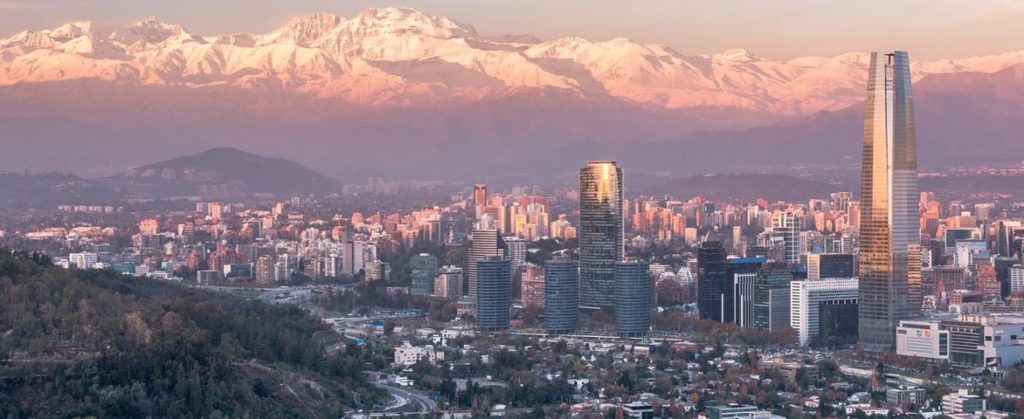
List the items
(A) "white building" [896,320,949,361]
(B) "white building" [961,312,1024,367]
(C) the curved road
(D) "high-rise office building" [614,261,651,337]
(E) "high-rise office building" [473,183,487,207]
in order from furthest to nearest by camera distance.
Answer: (E) "high-rise office building" [473,183,487,207], (D) "high-rise office building" [614,261,651,337], (A) "white building" [896,320,949,361], (B) "white building" [961,312,1024,367], (C) the curved road

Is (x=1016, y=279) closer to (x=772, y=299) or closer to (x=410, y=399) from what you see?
(x=772, y=299)

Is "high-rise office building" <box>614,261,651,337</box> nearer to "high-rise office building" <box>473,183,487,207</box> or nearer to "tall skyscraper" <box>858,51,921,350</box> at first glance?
"tall skyscraper" <box>858,51,921,350</box>

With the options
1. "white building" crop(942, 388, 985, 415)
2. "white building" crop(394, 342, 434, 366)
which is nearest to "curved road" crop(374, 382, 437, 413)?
"white building" crop(394, 342, 434, 366)

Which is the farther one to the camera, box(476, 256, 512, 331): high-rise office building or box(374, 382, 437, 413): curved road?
box(476, 256, 512, 331): high-rise office building

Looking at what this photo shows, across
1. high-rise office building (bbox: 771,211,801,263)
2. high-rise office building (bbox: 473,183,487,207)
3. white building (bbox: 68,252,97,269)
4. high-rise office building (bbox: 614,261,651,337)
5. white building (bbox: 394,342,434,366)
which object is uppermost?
high-rise office building (bbox: 473,183,487,207)

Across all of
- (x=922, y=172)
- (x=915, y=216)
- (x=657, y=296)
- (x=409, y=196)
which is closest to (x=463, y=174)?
(x=409, y=196)

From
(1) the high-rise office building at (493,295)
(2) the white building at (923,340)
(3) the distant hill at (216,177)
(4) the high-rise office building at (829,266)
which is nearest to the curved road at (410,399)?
(2) the white building at (923,340)

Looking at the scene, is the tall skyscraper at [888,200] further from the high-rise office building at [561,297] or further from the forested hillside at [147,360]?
the forested hillside at [147,360]
